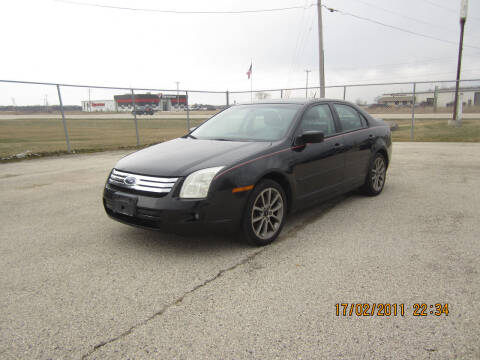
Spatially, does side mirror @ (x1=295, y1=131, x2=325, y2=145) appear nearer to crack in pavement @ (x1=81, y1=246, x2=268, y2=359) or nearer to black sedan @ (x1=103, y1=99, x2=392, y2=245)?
black sedan @ (x1=103, y1=99, x2=392, y2=245)

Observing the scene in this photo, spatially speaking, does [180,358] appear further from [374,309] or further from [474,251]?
[474,251]

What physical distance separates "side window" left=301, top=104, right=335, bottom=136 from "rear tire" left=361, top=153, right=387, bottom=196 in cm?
118

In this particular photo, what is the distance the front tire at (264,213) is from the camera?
11.8ft

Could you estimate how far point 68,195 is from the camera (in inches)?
242

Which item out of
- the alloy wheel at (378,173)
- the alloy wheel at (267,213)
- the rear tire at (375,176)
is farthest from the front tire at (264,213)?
the alloy wheel at (378,173)

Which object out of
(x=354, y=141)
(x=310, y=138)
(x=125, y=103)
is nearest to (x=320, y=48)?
(x=125, y=103)

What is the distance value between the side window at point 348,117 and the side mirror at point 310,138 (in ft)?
3.74

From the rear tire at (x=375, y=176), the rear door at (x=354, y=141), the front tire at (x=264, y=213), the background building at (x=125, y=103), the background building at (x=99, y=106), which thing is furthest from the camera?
the background building at (x=125, y=103)

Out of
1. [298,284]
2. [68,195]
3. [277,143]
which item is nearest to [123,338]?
[298,284]

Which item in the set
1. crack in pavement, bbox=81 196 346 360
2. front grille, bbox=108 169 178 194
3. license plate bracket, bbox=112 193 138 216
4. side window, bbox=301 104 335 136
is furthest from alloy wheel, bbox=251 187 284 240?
license plate bracket, bbox=112 193 138 216

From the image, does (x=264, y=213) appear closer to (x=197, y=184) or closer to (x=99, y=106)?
(x=197, y=184)

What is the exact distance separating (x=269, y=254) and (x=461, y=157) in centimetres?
828

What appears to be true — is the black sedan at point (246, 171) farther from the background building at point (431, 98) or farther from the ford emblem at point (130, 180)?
the background building at point (431, 98)

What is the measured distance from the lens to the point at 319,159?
4.42 m
